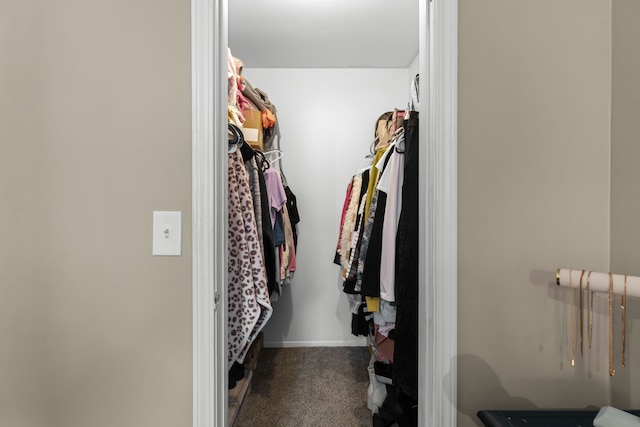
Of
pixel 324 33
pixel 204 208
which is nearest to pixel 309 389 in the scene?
pixel 204 208

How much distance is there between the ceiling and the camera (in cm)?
218

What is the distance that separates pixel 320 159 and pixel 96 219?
2.34 m

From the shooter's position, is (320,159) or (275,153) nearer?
(275,153)

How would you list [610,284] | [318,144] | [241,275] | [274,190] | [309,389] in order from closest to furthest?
[610,284]
[241,275]
[274,190]
[309,389]
[318,144]

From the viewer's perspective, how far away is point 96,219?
100 cm

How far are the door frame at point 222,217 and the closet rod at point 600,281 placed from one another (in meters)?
0.26

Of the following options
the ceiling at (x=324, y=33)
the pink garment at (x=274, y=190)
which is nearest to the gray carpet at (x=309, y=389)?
the pink garment at (x=274, y=190)

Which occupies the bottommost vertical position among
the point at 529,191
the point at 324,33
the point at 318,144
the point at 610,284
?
the point at 610,284

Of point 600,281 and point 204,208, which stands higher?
point 204,208

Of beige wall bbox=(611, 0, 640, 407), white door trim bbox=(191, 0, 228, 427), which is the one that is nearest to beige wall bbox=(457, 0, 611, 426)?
beige wall bbox=(611, 0, 640, 407)

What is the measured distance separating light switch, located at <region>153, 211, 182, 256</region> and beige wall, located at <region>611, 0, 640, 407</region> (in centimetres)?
121

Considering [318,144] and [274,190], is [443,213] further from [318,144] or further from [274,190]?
[318,144]

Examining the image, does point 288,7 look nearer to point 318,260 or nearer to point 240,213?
point 240,213

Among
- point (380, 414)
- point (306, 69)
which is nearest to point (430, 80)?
point (380, 414)
